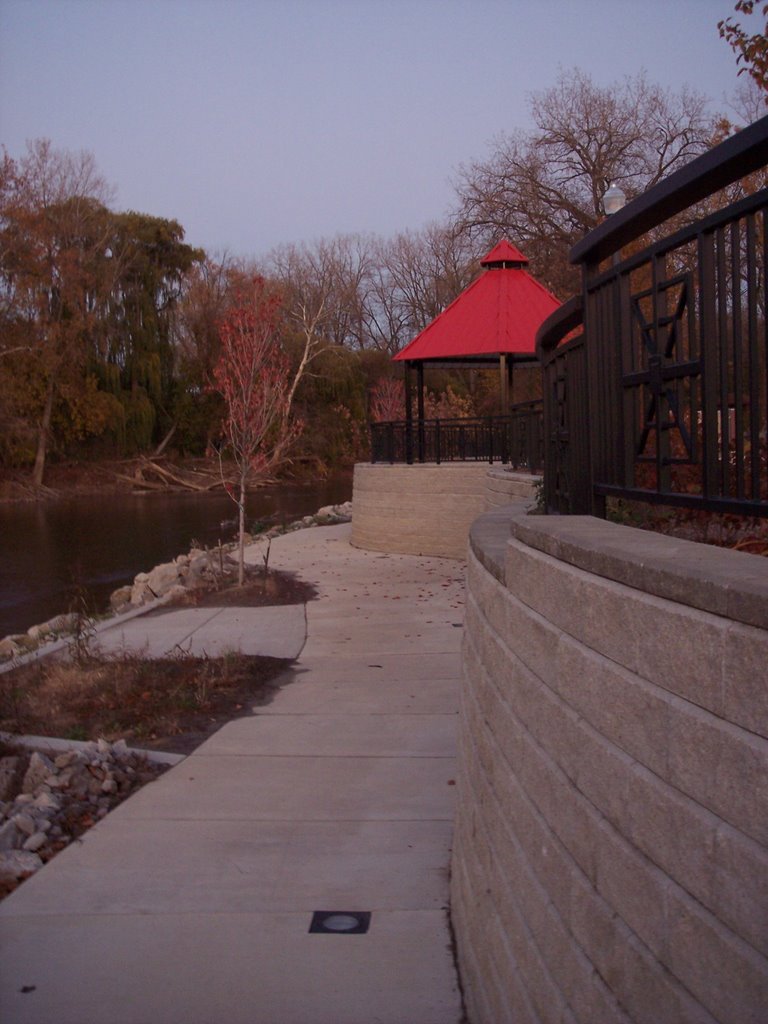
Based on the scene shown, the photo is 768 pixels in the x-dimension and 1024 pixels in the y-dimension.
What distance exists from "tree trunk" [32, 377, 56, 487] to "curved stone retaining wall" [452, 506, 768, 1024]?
47657 millimetres

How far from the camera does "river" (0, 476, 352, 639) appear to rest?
65.2 ft

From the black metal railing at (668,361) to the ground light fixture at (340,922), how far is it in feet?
6.57

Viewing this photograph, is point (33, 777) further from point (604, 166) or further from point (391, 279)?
point (391, 279)

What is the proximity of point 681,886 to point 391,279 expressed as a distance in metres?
63.6

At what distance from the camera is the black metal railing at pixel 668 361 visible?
8.32ft

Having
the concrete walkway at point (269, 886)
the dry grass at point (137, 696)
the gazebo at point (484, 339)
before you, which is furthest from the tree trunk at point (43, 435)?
the concrete walkway at point (269, 886)

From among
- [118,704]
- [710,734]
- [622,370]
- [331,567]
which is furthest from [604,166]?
[710,734]

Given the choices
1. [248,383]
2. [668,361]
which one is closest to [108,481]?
[248,383]

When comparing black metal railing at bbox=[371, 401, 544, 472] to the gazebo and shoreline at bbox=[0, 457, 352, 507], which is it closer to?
the gazebo

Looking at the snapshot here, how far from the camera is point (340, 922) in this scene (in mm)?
Answer: 4539

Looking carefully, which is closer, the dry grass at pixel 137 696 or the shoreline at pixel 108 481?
the dry grass at pixel 137 696

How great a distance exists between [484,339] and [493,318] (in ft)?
2.06

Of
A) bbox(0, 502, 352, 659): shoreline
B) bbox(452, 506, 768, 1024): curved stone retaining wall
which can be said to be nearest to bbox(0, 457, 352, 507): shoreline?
bbox(0, 502, 352, 659): shoreline

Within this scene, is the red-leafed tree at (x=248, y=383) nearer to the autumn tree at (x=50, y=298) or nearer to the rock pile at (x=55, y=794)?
the rock pile at (x=55, y=794)
